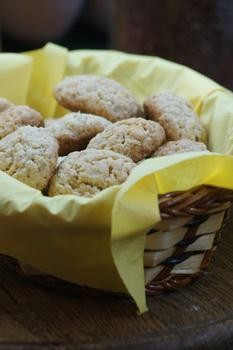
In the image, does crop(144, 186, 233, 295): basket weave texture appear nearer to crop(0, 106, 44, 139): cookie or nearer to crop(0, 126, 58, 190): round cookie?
crop(0, 126, 58, 190): round cookie

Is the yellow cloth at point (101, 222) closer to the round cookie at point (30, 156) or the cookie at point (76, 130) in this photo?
the round cookie at point (30, 156)

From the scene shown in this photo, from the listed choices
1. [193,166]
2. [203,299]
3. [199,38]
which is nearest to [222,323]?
[203,299]

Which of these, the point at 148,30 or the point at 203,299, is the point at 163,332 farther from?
the point at 148,30

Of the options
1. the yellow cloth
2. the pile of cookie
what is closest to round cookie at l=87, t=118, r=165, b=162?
the pile of cookie

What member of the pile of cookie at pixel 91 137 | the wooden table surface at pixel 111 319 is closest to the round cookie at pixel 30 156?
the pile of cookie at pixel 91 137

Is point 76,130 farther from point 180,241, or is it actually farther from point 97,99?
point 180,241

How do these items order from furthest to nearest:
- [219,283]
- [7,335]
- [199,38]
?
[199,38] < [219,283] < [7,335]
